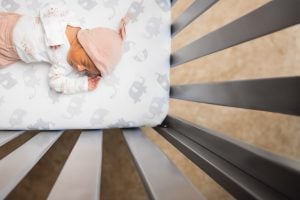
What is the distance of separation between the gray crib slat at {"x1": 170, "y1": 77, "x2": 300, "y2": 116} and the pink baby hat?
1.39ft

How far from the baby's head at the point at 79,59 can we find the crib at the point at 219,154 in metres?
0.32

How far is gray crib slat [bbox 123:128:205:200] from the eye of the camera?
0.63 metres

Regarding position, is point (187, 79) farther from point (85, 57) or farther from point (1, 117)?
point (1, 117)

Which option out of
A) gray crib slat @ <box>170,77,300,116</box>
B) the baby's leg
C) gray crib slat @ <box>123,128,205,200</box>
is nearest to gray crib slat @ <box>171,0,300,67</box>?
gray crib slat @ <box>170,77,300,116</box>

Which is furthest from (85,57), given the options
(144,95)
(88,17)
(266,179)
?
(266,179)

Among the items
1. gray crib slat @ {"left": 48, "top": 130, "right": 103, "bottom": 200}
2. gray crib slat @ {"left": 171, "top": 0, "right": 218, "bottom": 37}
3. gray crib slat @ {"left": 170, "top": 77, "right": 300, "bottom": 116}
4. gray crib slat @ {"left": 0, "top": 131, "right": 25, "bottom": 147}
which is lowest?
gray crib slat @ {"left": 48, "top": 130, "right": 103, "bottom": 200}

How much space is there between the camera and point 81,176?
75 centimetres

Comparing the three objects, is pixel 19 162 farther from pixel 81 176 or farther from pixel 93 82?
pixel 93 82

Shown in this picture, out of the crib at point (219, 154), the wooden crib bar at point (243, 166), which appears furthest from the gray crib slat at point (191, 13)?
the wooden crib bar at point (243, 166)

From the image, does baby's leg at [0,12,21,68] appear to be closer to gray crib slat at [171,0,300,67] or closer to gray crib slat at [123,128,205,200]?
gray crib slat at [123,128,205,200]

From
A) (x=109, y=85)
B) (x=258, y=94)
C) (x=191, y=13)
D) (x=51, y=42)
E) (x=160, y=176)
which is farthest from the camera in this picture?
(x=109, y=85)

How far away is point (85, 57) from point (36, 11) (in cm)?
31

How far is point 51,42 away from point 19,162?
0.54 metres

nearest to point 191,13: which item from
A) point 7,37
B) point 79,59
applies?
point 79,59
